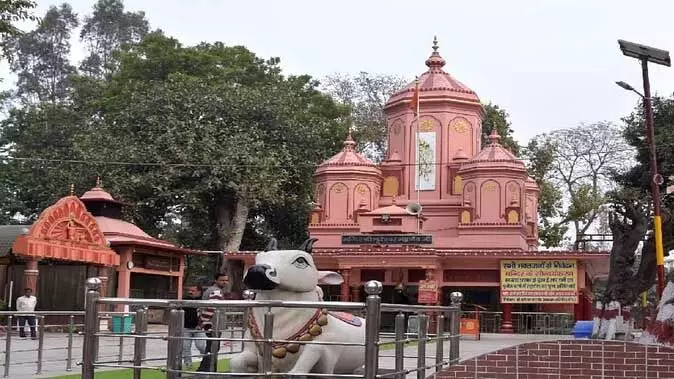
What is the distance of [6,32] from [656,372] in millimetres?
12576

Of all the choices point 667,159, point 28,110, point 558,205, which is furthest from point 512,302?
point 28,110

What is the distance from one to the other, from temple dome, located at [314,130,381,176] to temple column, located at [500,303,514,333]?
352 inches

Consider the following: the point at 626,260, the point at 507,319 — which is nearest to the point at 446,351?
the point at 626,260

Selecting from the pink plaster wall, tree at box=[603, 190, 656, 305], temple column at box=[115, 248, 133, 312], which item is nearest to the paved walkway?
tree at box=[603, 190, 656, 305]

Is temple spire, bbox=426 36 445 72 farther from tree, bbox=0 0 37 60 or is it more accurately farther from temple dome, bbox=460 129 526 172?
tree, bbox=0 0 37 60

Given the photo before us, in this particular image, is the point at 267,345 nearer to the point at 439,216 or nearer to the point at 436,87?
the point at 439,216

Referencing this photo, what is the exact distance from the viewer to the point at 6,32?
15.6m

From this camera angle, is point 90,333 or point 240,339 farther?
point 90,333

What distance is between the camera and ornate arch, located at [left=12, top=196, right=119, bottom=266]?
21.4 m

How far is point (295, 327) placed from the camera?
8156 millimetres

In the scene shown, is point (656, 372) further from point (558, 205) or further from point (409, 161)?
point (558, 205)

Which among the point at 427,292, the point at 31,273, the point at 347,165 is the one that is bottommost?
the point at 427,292

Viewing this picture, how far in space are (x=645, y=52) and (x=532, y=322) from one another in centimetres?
1238

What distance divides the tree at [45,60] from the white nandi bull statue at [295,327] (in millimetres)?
55151
